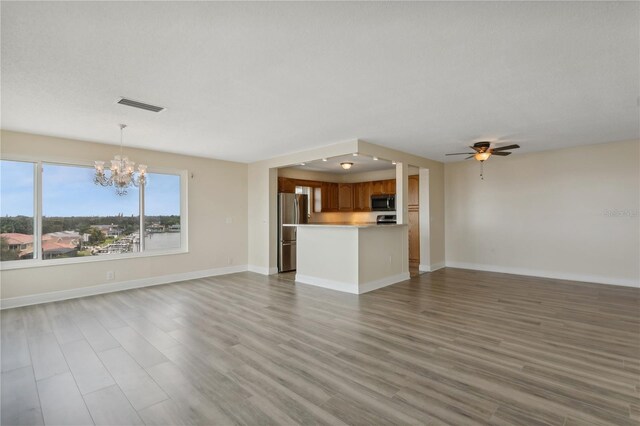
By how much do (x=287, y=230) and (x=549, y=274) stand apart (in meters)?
5.52

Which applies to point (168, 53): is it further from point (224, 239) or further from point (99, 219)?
point (224, 239)

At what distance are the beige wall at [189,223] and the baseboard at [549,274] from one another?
5364 mm

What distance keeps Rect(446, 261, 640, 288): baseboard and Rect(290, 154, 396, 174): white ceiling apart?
300 centimetres

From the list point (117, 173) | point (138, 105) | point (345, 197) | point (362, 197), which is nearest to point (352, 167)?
point (362, 197)

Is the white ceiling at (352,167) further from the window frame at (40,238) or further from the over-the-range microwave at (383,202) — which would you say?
the window frame at (40,238)

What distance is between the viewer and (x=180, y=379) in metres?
2.47

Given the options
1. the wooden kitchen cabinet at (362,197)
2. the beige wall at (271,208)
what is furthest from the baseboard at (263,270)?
the wooden kitchen cabinet at (362,197)

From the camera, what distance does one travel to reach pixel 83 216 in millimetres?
5238

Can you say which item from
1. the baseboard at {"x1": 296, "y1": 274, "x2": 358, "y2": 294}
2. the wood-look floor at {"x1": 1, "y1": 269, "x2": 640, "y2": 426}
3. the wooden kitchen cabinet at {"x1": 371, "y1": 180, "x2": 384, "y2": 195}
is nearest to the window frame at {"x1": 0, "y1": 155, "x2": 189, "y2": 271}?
the wood-look floor at {"x1": 1, "y1": 269, "x2": 640, "y2": 426}

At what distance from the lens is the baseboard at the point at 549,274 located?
18.1 ft

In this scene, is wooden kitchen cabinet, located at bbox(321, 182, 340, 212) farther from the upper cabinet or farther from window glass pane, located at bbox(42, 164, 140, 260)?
window glass pane, located at bbox(42, 164, 140, 260)

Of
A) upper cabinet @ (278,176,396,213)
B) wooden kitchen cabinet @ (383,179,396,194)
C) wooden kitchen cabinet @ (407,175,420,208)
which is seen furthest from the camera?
upper cabinet @ (278,176,396,213)

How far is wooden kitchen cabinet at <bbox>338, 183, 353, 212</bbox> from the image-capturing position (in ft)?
30.1

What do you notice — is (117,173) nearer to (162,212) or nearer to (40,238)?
(40,238)
